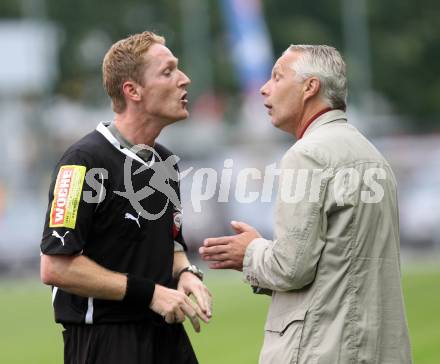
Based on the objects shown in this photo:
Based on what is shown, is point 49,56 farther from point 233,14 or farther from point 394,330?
point 394,330

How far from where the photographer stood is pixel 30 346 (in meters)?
14.5

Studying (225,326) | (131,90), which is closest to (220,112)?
(225,326)

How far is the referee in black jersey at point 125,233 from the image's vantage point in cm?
559

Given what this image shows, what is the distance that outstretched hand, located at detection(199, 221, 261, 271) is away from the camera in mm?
5613

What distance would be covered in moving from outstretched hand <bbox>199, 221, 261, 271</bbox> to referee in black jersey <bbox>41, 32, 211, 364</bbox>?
0.28 meters

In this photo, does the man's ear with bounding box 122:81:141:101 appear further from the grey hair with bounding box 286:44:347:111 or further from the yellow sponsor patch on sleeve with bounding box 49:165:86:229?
the grey hair with bounding box 286:44:347:111

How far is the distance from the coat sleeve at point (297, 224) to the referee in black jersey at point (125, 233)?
0.61m

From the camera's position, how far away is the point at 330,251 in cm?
530

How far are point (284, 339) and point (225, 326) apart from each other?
10.5 meters

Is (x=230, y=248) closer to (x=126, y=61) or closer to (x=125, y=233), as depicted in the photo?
(x=125, y=233)

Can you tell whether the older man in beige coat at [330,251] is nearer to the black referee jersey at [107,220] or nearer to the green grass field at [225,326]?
the black referee jersey at [107,220]

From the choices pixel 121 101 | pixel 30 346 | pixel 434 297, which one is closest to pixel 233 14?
pixel 434 297

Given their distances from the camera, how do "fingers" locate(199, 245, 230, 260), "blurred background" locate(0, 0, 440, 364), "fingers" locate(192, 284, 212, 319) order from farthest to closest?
"blurred background" locate(0, 0, 440, 364)
"fingers" locate(192, 284, 212, 319)
"fingers" locate(199, 245, 230, 260)

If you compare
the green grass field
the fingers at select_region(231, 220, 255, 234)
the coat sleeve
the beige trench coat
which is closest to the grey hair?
the beige trench coat
